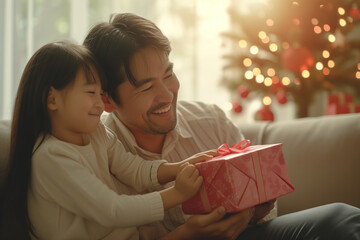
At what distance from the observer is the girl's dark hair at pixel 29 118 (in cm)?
112

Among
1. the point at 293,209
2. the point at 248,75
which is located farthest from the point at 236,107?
the point at 293,209

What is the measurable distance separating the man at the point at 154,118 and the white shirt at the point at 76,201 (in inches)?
7.0

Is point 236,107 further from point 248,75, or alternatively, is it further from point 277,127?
point 277,127

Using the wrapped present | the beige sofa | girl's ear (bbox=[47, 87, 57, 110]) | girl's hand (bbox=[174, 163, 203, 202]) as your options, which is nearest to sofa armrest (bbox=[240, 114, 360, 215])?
the beige sofa

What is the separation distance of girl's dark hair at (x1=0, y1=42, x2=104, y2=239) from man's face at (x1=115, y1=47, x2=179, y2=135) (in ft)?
0.82

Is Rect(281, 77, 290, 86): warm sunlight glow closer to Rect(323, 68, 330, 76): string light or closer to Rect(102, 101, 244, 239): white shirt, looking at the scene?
Rect(323, 68, 330, 76): string light

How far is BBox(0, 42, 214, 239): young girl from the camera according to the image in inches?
41.6

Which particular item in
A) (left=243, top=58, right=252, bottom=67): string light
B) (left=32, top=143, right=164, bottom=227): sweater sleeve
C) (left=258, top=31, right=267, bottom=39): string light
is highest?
(left=258, top=31, right=267, bottom=39): string light

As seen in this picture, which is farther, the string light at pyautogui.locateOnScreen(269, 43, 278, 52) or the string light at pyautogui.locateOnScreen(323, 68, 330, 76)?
the string light at pyautogui.locateOnScreen(269, 43, 278, 52)

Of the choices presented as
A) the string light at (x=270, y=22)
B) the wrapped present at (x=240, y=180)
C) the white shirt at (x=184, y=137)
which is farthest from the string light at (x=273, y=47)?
the wrapped present at (x=240, y=180)

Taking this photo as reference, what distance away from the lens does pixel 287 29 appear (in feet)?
8.91

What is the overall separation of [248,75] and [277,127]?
93 cm

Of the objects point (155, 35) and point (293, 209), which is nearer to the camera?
point (155, 35)

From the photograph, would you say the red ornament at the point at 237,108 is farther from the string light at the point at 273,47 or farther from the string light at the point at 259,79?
the string light at the point at 273,47
